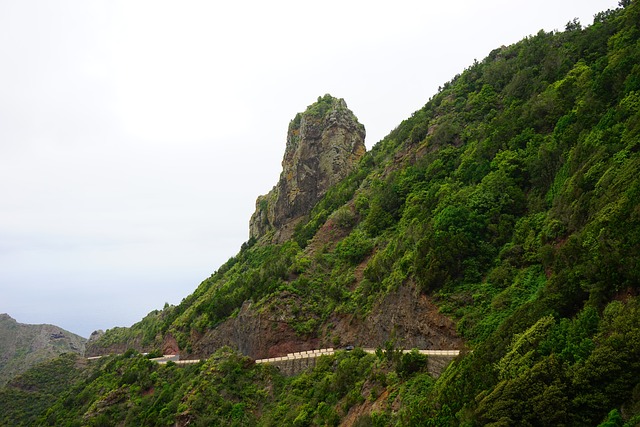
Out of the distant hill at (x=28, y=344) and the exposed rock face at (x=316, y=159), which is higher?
the exposed rock face at (x=316, y=159)

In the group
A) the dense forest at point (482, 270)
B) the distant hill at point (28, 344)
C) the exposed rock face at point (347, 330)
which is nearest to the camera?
the dense forest at point (482, 270)

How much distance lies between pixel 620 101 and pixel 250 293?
32077 mm

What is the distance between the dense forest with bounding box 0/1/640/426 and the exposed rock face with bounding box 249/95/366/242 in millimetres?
9199

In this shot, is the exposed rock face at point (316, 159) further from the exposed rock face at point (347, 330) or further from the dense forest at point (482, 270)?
the exposed rock face at point (347, 330)

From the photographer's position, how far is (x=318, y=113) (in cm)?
6788

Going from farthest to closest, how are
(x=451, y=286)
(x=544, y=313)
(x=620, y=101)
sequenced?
(x=451, y=286) → (x=620, y=101) → (x=544, y=313)

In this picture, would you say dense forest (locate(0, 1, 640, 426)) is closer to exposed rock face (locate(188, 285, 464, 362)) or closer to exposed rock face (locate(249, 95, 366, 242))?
exposed rock face (locate(188, 285, 464, 362))

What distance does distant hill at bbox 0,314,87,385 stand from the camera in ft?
376

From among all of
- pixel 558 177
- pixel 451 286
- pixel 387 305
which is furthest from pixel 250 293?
pixel 558 177

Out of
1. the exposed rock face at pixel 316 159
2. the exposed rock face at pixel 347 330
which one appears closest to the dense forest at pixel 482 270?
the exposed rock face at pixel 347 330

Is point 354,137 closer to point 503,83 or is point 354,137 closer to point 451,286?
point 503,83

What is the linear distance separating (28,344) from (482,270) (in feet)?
467

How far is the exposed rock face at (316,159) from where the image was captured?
64.4 m

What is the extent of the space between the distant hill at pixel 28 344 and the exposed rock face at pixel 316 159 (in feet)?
258
